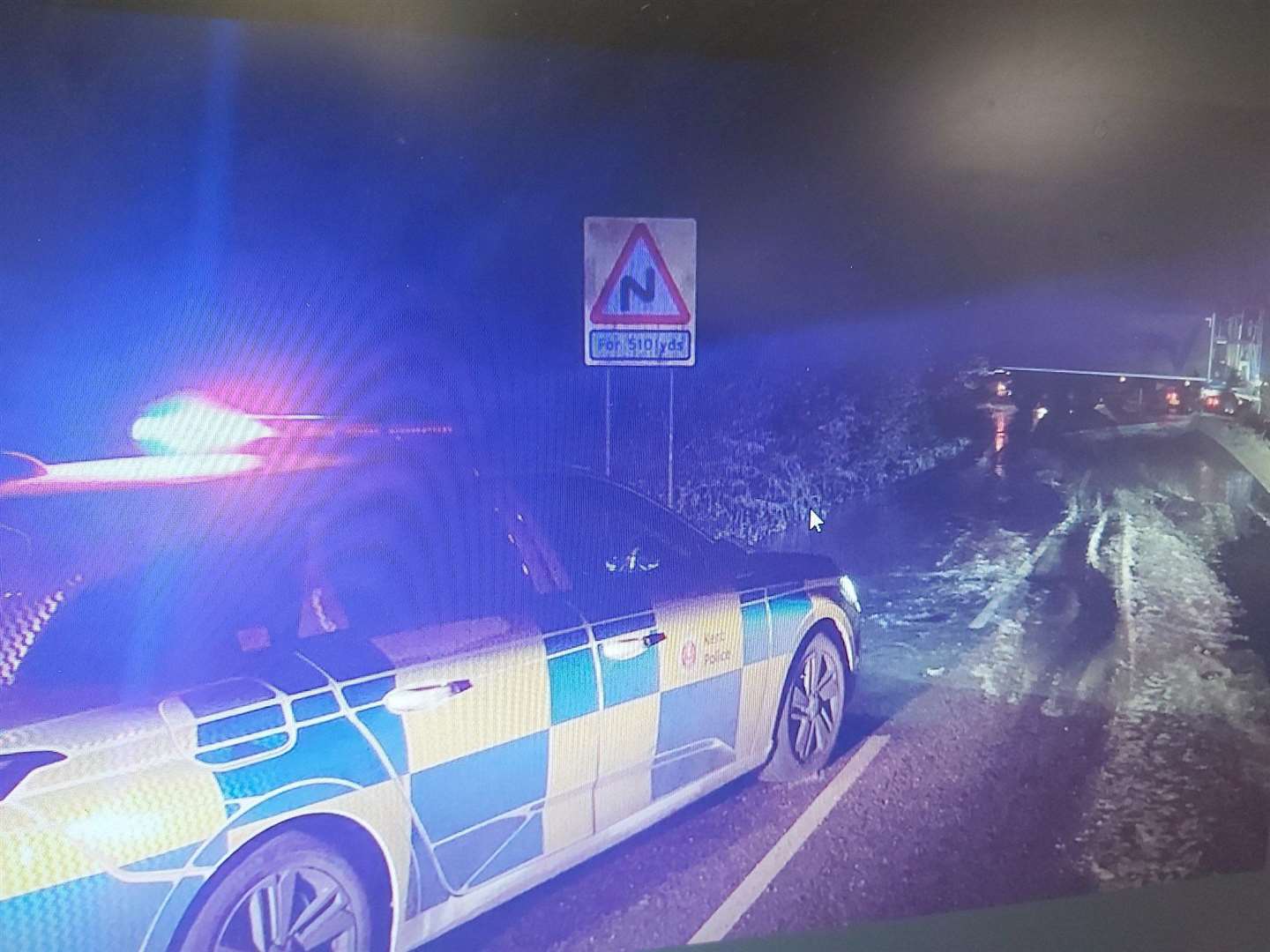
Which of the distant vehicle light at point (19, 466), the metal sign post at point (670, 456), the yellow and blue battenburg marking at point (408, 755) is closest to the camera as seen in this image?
the yellow and blue battenburg marking at point (408, 755)

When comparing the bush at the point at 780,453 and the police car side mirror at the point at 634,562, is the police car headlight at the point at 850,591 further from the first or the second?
the police car side mirror at the point at 634,562

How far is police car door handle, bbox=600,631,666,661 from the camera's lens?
2.26 m

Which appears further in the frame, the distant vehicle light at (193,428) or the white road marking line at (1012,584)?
the white road marking line at (1012,584)

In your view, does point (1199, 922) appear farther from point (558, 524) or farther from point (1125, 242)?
point (558, 524)

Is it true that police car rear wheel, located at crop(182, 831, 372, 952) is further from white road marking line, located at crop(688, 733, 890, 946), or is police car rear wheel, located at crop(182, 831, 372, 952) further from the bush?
the bush

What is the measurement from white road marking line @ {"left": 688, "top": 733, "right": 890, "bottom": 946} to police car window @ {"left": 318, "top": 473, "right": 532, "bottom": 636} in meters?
0.79

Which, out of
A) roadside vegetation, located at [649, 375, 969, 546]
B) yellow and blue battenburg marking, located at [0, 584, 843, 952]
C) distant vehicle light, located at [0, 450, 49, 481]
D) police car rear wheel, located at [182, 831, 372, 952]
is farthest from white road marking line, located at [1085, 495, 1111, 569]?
distant vehicle light, located at [0, 450, 49, 481]

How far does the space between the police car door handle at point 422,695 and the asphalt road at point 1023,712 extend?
0.59 m

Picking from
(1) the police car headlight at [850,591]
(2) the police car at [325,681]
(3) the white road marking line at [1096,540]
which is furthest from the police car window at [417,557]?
(3) the white road marking line at [1096,540]

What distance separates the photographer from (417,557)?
2.09 meters

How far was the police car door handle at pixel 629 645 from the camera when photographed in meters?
2.26

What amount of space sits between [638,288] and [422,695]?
1.01m

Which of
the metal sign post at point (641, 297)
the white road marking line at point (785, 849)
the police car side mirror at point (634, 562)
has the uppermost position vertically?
the metal sign post at point (641, 297)

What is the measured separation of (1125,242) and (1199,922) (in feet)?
5.49
